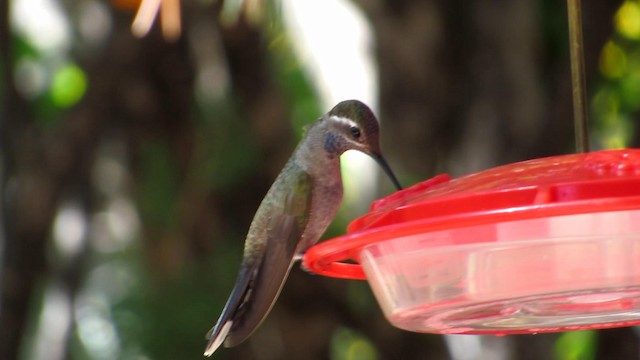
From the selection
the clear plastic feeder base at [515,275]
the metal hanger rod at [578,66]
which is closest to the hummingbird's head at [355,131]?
the clear plastic feeder base at [515,275]

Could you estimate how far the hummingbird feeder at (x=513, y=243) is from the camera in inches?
72.7

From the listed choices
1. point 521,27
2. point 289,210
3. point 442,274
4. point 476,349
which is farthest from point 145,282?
point 442,274

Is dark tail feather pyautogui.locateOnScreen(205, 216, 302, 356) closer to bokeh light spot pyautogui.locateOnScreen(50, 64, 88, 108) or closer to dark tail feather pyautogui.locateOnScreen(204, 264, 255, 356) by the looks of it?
dark tail feather pyautogui.locateOnScreen(204, 264, 255, 356)

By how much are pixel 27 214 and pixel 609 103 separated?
2775 millimetres

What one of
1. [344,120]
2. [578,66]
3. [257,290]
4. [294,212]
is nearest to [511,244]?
[578,66]

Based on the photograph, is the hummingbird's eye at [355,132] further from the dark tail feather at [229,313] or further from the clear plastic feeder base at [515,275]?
the clear plastic feeder base at [515,275]

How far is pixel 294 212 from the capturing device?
10.1 ft

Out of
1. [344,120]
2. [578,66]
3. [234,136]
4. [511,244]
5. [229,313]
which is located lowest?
[229,313]

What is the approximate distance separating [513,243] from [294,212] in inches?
45.9

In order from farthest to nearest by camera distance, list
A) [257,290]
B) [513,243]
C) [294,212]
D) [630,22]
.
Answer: [630,22]
[294,212]
[257,290]
[513,243]

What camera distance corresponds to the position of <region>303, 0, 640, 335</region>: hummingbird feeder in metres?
1.85

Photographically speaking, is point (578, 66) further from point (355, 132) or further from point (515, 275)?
point (355, 132)

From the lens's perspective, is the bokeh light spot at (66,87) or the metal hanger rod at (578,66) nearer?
the metal hanger rod at (578,66)

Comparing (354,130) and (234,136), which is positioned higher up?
(354,130)
